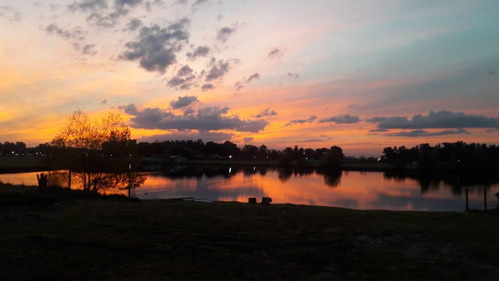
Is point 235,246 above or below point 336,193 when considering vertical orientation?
above

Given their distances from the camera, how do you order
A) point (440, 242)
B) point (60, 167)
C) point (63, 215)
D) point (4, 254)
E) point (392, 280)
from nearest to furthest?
1. point (392, 280)
2. point (4, 254)
3. point (440, 242)
4. point (63, 215)
5. point (60, 167)

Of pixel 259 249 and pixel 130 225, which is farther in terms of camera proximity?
pixel 130 225

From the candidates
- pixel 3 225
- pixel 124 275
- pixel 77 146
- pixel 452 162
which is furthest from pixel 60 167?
pixel 452 162

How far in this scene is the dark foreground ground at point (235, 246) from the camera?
721 cm

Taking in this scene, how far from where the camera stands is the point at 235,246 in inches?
377

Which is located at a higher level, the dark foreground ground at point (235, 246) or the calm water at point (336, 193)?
the dark foreground ground at point (235, 246)

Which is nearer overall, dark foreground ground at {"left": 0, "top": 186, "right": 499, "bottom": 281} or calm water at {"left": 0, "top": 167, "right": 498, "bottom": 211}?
dark foreground ground at {"left": 0, "top": 186, "right": 499, "bottom": 281}

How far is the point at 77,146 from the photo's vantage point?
32.7 metres

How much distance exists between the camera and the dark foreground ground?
7.21 m

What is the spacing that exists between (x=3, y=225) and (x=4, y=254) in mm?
3794

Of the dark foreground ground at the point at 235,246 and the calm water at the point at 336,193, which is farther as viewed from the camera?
the calm water at the point at 336,193

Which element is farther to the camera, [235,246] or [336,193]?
[336,193]

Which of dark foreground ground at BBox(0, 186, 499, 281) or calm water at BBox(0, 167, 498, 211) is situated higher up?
dark foreground ground at BBox(0, 186, 499, 281)

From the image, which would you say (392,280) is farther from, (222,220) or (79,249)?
(222,220)
